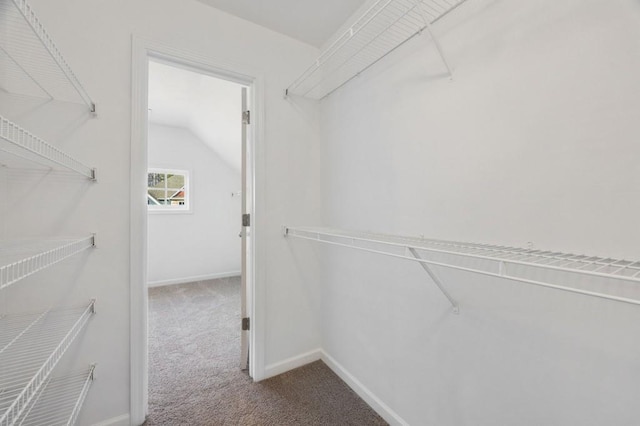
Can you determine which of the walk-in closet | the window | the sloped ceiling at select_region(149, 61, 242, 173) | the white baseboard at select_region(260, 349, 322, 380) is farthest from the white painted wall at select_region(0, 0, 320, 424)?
the window

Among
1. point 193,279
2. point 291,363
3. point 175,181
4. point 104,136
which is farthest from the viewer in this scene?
point 175,181

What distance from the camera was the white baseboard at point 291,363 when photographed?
1.79 meters

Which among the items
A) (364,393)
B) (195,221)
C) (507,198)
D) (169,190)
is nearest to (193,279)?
(195,221)

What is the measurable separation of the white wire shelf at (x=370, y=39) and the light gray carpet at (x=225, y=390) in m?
1.97

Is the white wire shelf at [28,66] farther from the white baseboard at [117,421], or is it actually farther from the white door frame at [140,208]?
the white baseboard at [117,421]

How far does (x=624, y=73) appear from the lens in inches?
27.5

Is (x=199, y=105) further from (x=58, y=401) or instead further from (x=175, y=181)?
(x=58, y=401)

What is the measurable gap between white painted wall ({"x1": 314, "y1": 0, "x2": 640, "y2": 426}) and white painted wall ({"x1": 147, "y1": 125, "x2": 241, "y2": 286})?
137 inches

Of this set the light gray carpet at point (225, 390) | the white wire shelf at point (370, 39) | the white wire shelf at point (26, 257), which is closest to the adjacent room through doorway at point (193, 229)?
the light gray carpet at point (225, 390)

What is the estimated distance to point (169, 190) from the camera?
4207 mm

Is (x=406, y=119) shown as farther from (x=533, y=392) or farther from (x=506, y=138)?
(x=533, y=392)

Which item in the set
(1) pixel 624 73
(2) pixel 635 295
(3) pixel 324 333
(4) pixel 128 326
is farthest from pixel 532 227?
(4) pixel 128 326

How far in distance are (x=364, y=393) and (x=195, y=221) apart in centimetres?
368

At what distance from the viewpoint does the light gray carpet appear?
1.45m
